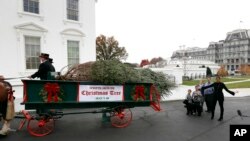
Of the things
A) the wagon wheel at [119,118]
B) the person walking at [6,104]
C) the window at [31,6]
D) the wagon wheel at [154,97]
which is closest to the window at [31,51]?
the window at [31,6]

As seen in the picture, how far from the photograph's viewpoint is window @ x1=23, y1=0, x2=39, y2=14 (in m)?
10.7

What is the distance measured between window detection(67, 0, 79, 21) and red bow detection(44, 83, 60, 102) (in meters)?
8.55

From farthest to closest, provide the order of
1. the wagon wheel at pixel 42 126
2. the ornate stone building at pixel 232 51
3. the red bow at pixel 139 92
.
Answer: the ornate stone building at pixel 232 51
the red bow at pixel 139 92
the wagon wheel at pixel 42 126

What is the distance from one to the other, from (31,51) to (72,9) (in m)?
3.90

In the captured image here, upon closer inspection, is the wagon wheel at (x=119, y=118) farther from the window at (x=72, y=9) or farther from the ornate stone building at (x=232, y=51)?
the ornate stone building at (x=232, y=51)

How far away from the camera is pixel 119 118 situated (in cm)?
665

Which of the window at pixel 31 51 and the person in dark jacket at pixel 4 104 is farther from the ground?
the window at pixel 31 51

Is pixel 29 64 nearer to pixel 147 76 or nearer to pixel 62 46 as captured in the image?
pixel 62 46

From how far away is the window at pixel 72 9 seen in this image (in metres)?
12.5

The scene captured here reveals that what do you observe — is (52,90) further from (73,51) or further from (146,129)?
(73,51)

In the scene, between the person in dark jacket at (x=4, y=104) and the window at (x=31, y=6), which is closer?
the person in dark jacket at (x=4, y=104)

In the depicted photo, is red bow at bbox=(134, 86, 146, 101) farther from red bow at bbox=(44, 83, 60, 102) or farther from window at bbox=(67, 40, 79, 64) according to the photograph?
window at bbox=(67, 40, 79, 64)

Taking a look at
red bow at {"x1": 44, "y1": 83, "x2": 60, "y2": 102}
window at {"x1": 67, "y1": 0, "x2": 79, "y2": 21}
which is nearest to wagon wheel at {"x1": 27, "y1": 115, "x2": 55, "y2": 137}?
red bow at {"x1": 44, "y1": 83, "x2": 60, "y2": 102}

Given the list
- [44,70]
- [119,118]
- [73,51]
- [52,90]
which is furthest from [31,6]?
[119,118]
